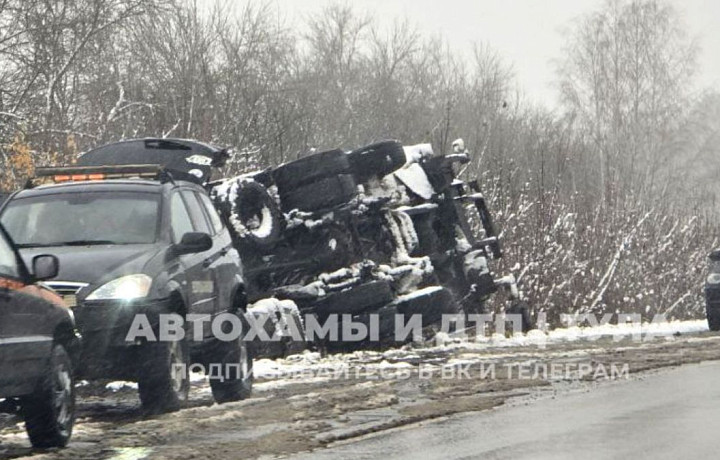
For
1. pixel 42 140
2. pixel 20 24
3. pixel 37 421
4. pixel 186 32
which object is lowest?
pixel 37 421

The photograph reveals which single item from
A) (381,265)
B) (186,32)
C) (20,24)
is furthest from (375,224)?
(186,32)

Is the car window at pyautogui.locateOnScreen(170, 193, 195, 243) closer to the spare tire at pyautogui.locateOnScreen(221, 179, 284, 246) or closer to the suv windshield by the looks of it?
the suv windshield

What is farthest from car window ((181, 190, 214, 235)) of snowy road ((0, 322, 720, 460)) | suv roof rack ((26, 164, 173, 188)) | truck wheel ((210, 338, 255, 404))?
snowy road ((0, 322, 720, 460))

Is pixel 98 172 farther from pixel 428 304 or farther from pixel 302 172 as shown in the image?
pixel 428 304

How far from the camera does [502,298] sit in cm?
2544

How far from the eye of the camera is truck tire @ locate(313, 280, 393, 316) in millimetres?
18828

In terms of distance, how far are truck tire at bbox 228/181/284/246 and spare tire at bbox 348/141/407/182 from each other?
2071mm

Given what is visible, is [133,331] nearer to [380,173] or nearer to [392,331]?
[392,331]

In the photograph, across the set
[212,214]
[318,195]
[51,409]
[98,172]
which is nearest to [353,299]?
[318,195]

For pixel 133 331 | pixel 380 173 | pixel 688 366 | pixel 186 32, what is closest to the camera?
pixel 133 331

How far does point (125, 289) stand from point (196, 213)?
247 cm

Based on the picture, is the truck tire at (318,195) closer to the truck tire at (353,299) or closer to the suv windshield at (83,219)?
the truck tire at (353,299)

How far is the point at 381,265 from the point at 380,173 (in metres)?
1.36

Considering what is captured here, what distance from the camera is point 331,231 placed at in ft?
63.1
